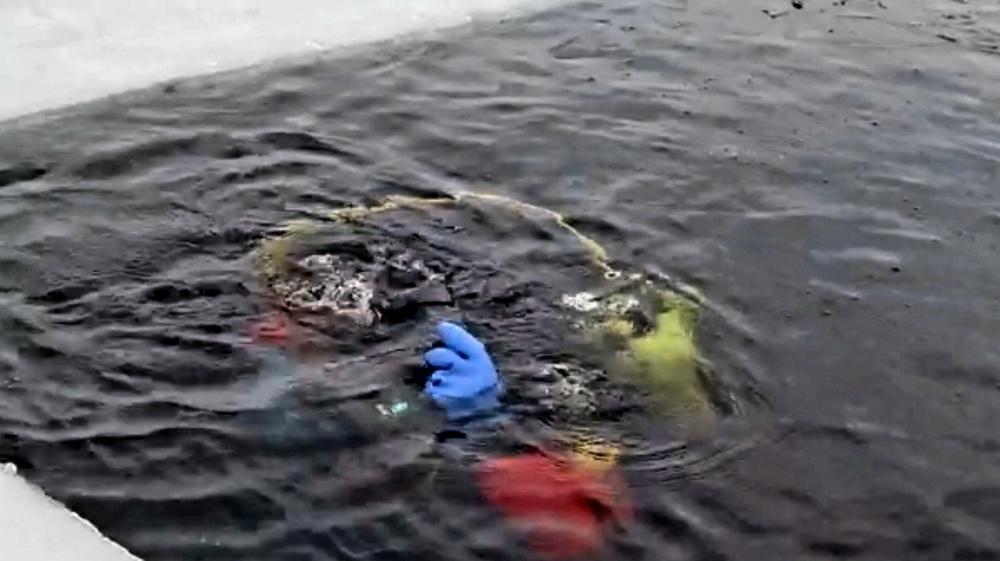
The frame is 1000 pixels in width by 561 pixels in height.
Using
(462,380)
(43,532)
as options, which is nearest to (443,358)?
(462,380)

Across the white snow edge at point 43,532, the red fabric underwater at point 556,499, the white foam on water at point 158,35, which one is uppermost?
the white foam on water at point 158,35

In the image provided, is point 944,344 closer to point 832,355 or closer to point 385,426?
point 832,355

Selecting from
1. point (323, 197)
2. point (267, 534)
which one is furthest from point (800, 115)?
point (267, 534)

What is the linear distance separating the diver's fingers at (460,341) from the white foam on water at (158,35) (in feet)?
9.69

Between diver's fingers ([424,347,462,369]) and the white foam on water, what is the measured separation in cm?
301

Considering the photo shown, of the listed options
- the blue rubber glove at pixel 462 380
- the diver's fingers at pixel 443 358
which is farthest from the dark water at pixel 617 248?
the diver's fingers at pixel 443 358

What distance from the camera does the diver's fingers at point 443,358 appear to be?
4828 mm

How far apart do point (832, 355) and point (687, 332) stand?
1.97 ft

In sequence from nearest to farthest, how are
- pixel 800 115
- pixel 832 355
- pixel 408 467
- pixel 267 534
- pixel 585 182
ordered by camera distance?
pixel 267 534
pixel 408 467
pixel 832 355
pixel 585 182
pixel 800 115

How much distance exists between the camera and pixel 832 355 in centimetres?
543

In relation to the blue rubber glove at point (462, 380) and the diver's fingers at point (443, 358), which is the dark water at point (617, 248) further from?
the diver's fingers at point (443, 358)

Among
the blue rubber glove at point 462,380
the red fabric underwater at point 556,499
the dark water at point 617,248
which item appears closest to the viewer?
the red fabric underwater at point 556,499

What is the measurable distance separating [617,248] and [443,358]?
151 centimetres

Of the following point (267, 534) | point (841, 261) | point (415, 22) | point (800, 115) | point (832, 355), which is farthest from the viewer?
point (415, 22)
